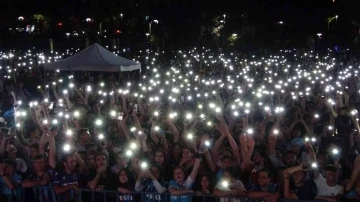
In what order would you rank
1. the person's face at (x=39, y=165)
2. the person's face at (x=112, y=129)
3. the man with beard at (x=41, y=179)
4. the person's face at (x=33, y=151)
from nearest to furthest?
the man with beard at (x=41, y=179), the person's face at (x=39, y=165), the person's face at (x=33, y=151), the person's face at (x=112, y=129)

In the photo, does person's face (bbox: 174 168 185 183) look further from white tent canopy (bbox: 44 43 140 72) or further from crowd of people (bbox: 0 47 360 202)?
white tent canopy (bbox: 44 43 140 72)

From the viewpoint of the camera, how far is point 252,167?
7766 millimetres

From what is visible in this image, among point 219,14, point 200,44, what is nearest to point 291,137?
point 200,44

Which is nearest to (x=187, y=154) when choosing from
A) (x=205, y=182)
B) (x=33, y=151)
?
(x=205, y=182)

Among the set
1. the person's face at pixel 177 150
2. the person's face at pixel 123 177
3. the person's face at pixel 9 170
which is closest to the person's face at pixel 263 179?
the person's face at pixel 123 177

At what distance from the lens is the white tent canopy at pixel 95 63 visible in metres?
16.2

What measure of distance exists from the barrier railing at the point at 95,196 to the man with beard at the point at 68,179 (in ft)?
0.09

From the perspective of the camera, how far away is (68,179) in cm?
761

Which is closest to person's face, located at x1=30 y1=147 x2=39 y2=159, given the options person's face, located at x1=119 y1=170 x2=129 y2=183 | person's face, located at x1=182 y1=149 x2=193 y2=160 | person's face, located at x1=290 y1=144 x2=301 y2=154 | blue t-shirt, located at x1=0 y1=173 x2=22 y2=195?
blue t-shirt, located at x1=0 y1=173 x2=22 y2=195

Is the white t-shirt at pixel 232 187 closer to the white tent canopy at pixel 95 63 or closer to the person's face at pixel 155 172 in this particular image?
the person's face at pixel 155 172

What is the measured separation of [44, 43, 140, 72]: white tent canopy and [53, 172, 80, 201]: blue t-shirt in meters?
8.69

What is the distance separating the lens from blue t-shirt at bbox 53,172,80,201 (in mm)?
7480

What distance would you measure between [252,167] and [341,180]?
3.79 ft

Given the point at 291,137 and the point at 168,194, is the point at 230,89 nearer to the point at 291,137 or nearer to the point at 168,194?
the point at 291,137
